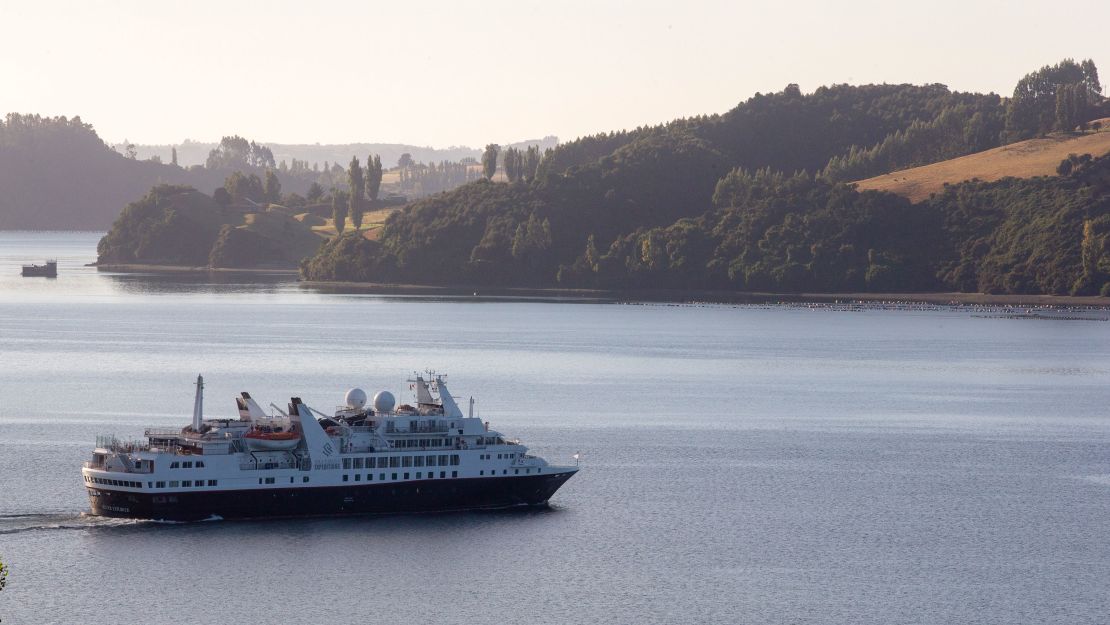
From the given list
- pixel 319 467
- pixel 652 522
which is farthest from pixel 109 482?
pixel 652 522

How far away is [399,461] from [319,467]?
14.9 ft

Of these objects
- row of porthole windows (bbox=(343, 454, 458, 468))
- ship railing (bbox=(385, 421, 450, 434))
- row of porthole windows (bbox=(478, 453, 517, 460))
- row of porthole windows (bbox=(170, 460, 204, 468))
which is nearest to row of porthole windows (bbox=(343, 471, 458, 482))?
row of porthole windows (bbox=(343, 454, 458, 468))

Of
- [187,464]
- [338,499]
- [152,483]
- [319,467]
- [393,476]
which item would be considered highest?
[187,464]

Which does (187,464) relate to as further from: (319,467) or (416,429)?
(416,429)

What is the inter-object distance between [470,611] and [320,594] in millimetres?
7308

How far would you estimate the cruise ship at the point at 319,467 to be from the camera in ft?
257

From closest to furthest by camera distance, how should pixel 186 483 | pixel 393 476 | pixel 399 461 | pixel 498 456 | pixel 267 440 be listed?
pixel 186 483 < pixel 267 440 < pixel 393 476 < pixel 399 461 < pixel 498 456

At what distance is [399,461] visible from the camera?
3270 inches

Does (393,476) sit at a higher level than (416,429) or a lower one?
lower

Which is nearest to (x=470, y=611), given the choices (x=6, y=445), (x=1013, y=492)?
(x=1013, y=492)

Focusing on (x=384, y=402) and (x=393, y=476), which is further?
(x=384, y=402)

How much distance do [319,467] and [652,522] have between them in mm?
19188

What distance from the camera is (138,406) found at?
125750 millimetres

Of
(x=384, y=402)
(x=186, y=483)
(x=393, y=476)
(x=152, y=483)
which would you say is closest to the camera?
(x=152, y=483)
